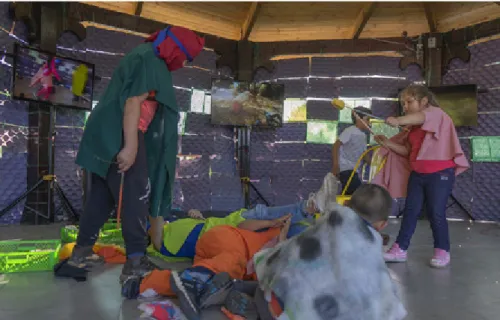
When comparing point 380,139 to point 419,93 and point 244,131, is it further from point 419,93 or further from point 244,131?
point 244,131

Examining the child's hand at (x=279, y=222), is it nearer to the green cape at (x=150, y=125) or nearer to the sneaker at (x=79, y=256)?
the green cape at (x=150, y=125)

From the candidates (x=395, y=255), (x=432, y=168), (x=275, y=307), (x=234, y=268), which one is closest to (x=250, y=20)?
(x=432, y=168)

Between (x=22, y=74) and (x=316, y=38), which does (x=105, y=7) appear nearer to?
(x=22, y=74)

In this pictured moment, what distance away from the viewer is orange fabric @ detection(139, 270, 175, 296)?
1.87m

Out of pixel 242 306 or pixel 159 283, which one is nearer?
pixel 242 306

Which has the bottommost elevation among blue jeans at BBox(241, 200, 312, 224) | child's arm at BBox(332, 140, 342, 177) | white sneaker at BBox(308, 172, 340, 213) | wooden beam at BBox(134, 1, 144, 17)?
blue jeans at BBox(241, 200, 312, 224)

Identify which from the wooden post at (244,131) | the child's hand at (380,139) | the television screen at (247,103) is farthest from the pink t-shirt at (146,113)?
the wooden post at (244,131)

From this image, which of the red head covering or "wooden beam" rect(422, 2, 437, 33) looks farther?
"wooden beam" rect(422, 2, 437, 33)

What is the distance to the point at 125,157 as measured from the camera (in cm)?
206

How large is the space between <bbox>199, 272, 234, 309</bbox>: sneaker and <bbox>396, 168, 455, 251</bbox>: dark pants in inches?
65.5

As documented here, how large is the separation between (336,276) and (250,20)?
561 cm

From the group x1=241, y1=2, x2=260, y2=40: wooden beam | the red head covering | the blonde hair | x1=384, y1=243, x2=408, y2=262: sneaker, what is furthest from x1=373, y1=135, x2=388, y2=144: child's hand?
x1=241, y1=2, x2=260, y2=40: wooden beam

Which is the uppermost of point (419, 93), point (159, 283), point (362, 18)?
point (362, 18)

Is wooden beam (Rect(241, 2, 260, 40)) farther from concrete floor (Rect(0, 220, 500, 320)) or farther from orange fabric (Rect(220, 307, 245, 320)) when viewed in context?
orange fabric (Rect(220, 307, 245, 320))
